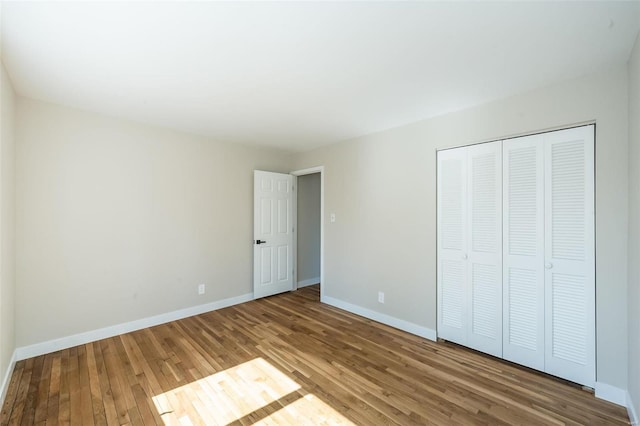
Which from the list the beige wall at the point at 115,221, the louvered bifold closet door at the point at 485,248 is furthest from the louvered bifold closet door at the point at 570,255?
the beige wall at the point at 115,221

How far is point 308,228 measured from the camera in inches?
205

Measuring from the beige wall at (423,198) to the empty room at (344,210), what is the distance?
0.06 ft

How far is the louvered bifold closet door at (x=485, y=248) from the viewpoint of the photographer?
2566 mm

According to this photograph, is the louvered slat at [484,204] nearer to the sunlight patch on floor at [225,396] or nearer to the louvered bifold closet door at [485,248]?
the louvered bifold closet door at [485,248]

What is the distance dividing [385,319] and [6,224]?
382cm

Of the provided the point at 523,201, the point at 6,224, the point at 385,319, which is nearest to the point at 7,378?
the point at 6,224

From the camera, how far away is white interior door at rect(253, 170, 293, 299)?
4309 mm

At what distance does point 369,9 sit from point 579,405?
118 inches

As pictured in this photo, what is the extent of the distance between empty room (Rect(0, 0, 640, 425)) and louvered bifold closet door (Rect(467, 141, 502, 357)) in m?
0.02

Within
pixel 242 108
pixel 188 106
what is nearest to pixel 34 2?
pixel 188 106

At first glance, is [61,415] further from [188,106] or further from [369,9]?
[369,9]

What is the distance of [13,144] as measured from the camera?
2426 millimetres

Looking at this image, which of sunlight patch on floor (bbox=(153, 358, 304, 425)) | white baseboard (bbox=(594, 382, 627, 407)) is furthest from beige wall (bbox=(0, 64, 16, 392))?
white baseboard (bbox=(594, 382, 627, 407))

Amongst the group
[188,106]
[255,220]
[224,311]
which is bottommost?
A: [224,311]
